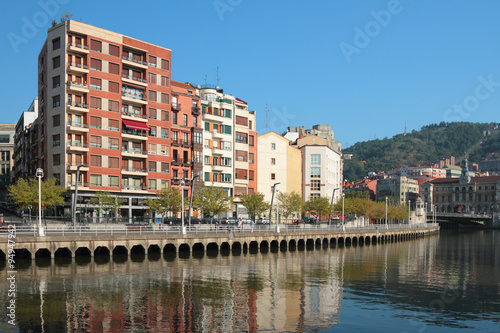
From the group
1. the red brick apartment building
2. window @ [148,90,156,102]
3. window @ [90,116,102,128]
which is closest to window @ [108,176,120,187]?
the red brick apartment building

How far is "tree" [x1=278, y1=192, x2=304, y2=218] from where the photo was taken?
107 m

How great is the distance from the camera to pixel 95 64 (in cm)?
8506

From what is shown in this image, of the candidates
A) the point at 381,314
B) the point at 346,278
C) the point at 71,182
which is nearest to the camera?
the point at 381,314

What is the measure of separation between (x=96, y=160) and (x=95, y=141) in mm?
2972

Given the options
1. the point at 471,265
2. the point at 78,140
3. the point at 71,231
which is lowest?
the point at 471,265

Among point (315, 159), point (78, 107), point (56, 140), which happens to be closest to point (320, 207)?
point (315, 159)

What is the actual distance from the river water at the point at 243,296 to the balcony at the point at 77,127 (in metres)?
33.8

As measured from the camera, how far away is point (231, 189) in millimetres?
109312

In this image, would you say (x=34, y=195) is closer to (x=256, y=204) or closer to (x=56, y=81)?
(x=56, y=81)

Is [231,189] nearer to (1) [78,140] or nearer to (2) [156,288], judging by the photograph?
(1) [78,140]

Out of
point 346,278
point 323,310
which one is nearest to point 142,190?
point 346,278

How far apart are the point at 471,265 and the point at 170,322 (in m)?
43.5

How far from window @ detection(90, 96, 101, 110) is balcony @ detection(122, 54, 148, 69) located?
8.06 m

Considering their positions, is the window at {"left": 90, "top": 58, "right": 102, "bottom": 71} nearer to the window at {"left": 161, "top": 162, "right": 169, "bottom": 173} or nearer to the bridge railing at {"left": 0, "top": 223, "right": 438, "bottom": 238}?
the window at {"left": 161, "top": 162, "right": 169, "bottom": 173}
